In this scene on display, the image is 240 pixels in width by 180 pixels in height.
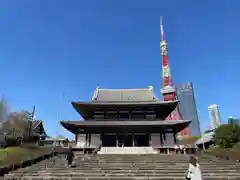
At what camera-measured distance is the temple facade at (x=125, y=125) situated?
29297mm

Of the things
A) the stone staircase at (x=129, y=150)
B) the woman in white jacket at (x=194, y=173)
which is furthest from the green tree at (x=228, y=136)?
the woman in white jacket at (x=194, y=173)

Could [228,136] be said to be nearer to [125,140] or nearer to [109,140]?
[125,140]

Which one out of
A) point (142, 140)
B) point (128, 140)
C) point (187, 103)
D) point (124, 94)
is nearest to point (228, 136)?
point (142, 140)

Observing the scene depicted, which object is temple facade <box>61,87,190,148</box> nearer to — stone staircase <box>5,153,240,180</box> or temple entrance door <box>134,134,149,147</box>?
temple entrance door <box>134,134,149,147</box>

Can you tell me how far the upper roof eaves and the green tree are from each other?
39.8 feet

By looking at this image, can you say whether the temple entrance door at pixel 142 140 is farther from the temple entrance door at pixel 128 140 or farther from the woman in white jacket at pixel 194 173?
the woman in white jacket at pixel 194 173

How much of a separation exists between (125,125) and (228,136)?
16.8 metres

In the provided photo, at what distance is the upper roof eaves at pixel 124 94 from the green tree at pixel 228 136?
39.8ft

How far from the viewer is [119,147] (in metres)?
28.5

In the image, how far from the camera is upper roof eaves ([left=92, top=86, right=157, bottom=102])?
1457 inches

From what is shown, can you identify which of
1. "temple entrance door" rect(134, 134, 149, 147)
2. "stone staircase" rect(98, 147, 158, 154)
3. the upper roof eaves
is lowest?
"stone staircase" rect(98, 147, 158, 154)

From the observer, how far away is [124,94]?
1544 inches

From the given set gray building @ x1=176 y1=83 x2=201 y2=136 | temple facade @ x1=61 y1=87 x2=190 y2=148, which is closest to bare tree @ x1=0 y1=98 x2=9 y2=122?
temple facade @ x1=61 y1=87 x2=190 y2=148

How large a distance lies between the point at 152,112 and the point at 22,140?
754 inches
